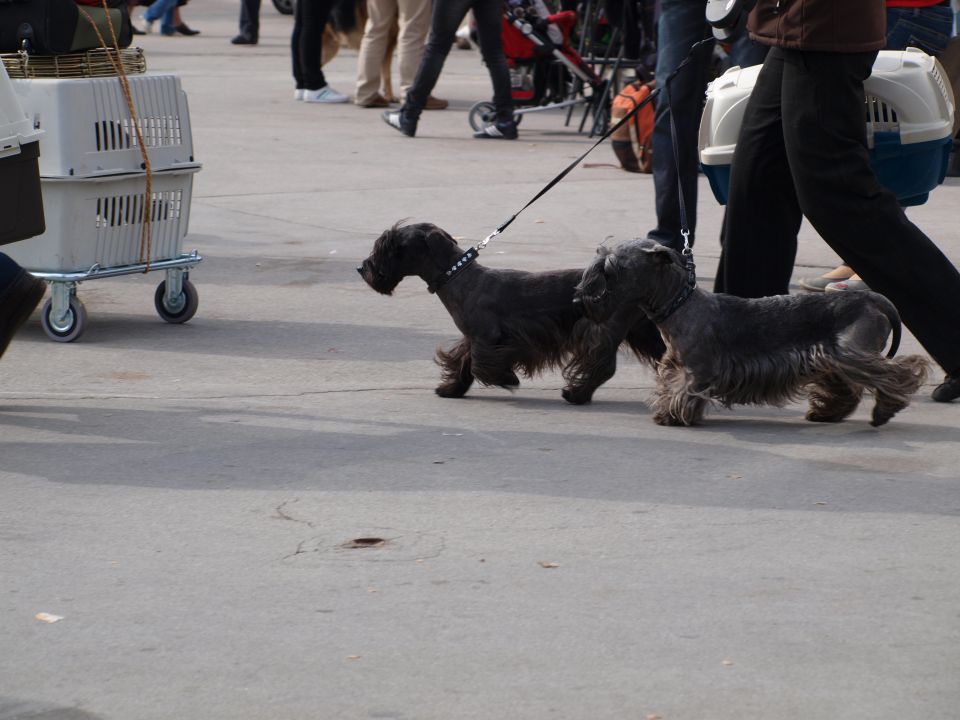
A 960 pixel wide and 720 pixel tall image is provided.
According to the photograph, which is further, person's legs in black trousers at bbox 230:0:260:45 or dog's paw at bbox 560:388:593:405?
person's legs in black trousers at bbox 230:0:260:45

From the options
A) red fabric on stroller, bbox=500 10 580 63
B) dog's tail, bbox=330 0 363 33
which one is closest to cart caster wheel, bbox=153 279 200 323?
red fabric on stroller, bbox=500 10 580 63

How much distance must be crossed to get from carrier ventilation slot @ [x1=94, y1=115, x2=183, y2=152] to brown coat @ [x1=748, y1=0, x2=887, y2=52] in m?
2.59

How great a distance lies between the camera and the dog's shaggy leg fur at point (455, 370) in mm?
→ 5520

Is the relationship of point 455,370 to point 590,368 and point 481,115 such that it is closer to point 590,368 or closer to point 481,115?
point 590,368

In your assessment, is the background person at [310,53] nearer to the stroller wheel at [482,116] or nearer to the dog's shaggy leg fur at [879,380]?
the stroller wheel at [482,116]

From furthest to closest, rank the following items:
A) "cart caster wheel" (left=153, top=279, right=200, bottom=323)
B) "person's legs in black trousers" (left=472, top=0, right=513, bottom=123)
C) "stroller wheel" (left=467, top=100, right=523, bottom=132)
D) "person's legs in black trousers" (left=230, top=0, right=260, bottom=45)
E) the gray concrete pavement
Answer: "person's legs in black trousers" (left=230, top=0, right=260, bottom=45) → "stroller wheel" (left=467, top=100, right=523, bottom=132) → "person's legs in black trousers" (left=472, top=0, right=513, bottom=123) → "cart caster wheel" (left=153, top=279, right=200, bottom=323) → the gray concrete pavement

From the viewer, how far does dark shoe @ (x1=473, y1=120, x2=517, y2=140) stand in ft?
42.0

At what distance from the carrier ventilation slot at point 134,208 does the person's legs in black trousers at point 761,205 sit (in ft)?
7.71

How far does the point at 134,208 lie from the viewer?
253 inches

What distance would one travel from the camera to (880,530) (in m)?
4.07

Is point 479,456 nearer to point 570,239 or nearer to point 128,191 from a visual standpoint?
point 128,191

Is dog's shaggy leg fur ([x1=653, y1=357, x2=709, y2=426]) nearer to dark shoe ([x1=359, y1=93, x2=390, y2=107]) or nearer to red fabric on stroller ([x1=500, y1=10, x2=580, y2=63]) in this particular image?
red fabric on stroller ([x1=500, y1=10, x2=580, y2=63])

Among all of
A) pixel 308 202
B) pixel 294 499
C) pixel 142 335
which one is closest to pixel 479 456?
pixel 294 499

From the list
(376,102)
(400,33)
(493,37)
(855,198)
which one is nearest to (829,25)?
(855,198)
